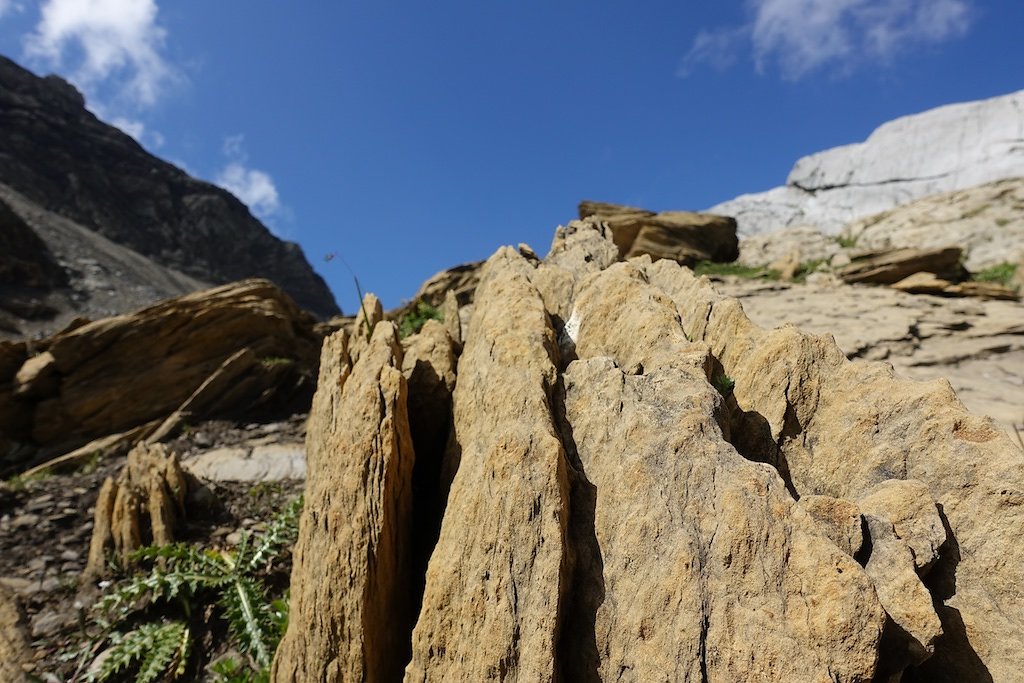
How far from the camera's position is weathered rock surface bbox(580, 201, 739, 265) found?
22.2 meters

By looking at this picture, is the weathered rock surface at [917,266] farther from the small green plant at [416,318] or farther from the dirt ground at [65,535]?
the dirt ground at [65,535]

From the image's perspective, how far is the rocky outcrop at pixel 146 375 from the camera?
1317 centimetres

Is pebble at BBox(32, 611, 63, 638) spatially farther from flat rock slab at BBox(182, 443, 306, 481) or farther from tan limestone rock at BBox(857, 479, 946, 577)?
tan limestone rock at BBox(857, 479, 946, 577)

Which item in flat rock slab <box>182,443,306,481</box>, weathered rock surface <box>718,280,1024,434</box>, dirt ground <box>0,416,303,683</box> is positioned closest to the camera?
dirt ground <box>0,416,303,683</box>

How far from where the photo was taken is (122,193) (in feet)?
294

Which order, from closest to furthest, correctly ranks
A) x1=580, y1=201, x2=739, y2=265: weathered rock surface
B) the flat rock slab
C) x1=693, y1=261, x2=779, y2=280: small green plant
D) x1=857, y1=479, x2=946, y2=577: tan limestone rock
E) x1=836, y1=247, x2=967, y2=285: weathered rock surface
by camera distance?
x1=857, y1=479, x2=946, y2=577: tan limestone rock < the flat rock slab < x1=836, y1=247, x2=967, y2=285: weathered rock surface < x1=693, y1=261, x2=779, y2=280: small green plant < x1=580, y1=201, x2=739, y2=265: weathered rock surface

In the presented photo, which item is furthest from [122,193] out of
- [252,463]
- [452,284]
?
[252,463]

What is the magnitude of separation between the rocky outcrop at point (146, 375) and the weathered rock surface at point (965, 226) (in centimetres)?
2409

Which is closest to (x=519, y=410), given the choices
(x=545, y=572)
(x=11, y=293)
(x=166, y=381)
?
(x=545, y=572)

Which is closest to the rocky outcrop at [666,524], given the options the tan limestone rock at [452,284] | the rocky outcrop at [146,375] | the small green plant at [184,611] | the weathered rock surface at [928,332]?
the small green plant at [184,611]

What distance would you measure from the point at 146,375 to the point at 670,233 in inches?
760

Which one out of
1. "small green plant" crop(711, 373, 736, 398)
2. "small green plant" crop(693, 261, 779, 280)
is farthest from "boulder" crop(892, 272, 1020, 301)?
"small green plant" crop(711, 373, 736, 398)

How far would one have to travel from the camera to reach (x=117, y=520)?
298 inches

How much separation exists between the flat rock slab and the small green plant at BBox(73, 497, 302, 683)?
106 inches
